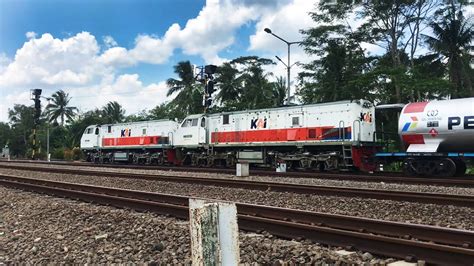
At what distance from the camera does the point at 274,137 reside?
22297 millimetres

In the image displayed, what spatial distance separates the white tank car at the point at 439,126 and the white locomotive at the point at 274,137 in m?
2.47

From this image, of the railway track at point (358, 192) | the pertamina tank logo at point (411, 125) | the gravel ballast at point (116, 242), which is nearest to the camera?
the gravel ballast at point (116, 242)

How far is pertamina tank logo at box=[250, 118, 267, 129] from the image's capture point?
75.2 ft

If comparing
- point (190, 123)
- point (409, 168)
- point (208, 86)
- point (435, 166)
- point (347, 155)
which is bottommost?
point (409, 168)

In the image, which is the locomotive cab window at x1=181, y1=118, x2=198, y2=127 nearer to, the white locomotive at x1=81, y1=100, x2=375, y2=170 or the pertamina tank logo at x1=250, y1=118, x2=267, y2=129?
the white locomotive at x1=81, y1=100, x2=375, y2=170

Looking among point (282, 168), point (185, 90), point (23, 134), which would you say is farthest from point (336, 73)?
point (23, 134)

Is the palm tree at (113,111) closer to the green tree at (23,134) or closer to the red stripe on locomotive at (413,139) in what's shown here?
the green tree at (23,134)

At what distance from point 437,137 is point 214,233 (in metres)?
15.3

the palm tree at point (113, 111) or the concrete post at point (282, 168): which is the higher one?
Answer: the palm tree at point (113, 111)

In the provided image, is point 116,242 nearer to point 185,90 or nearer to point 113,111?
point 185,90

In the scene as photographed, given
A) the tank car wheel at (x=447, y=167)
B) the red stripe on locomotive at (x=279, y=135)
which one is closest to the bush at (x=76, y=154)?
the red stripe on locomotive at (x=279, y=135)

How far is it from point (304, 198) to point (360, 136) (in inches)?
375

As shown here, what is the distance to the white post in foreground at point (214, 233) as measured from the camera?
131 inches

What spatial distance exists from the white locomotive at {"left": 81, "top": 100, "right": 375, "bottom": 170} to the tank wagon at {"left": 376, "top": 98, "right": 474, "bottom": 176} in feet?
7.81
